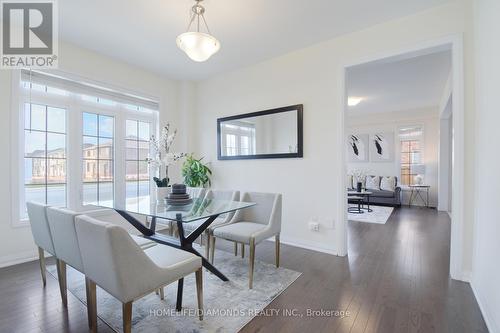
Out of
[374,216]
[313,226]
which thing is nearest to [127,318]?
[313,226]

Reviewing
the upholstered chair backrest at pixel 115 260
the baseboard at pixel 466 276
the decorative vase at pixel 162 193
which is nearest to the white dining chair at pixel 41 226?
the upholstered chair backrest at pixel 115 260

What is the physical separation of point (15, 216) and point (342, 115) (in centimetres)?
419

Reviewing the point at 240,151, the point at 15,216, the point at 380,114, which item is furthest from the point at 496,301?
the point at 380,114

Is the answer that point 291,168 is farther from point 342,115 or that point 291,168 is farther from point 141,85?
point 141,85

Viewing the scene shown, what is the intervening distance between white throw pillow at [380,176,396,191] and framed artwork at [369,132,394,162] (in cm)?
70

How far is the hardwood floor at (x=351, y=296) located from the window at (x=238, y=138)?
1.63 metres

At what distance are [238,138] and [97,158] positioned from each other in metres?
2.22

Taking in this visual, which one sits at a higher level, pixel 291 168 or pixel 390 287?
pixel 291 168

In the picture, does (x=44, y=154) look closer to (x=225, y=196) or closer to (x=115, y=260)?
(x=225, y=196)

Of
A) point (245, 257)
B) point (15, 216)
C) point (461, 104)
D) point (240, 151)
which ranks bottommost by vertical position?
point (245, 257)

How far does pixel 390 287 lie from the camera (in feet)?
7.29

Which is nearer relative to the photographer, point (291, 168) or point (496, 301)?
point (496, 301)

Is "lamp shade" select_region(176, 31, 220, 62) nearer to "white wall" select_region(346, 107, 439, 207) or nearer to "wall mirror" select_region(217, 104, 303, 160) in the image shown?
"wall mirror" select_region(217, 104, 303, 160)

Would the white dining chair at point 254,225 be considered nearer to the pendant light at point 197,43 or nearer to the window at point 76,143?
the window at point 76,143
